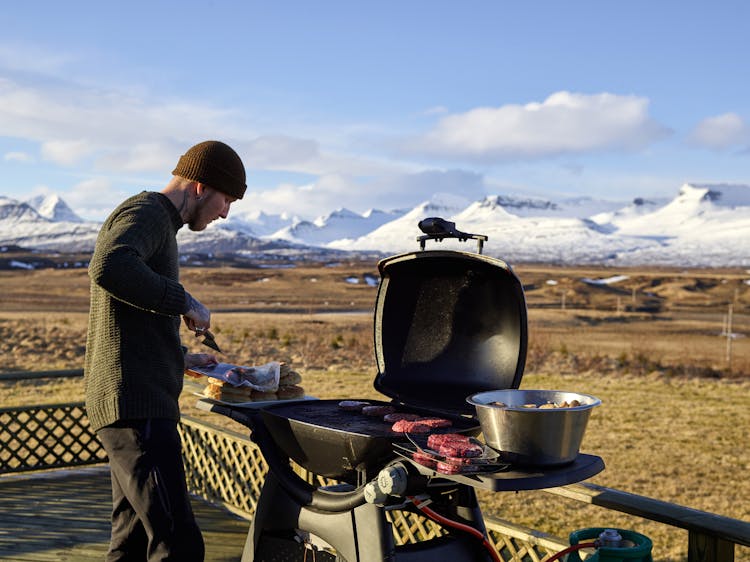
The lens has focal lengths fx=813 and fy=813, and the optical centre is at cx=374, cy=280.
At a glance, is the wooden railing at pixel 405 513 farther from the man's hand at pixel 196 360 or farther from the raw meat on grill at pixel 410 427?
the man's hand at pixel 196 360

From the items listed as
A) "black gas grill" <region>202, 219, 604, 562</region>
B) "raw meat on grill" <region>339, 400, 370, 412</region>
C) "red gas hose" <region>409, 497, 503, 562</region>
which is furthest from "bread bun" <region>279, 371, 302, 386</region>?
"red gas hose" <region>409, 497, 503, 562</region>

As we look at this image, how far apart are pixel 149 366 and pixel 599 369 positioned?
17809 millimetres

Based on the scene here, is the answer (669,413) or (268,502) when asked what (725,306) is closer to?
(669,413)

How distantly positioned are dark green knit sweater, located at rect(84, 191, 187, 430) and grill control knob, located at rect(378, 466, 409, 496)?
663mm

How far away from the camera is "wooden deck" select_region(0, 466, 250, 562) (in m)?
4.09

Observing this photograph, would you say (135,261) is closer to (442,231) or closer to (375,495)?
(375,495)

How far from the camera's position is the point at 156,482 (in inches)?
92.1

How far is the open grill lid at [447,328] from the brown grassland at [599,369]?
1.71 metres

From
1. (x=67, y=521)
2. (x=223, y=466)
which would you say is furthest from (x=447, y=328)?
(x=67, y=521)

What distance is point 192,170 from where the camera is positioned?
248 centimetres

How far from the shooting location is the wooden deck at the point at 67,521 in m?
4.09

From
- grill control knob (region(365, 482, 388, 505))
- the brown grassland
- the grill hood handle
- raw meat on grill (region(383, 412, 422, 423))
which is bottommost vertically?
the brown grassland

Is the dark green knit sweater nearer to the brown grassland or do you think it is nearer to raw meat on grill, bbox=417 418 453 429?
raw meat on grill, bbox=417 418 453 429

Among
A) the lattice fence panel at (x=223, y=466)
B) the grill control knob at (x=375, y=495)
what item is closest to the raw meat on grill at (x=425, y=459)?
the grill control knob at (x=375, y=495)
